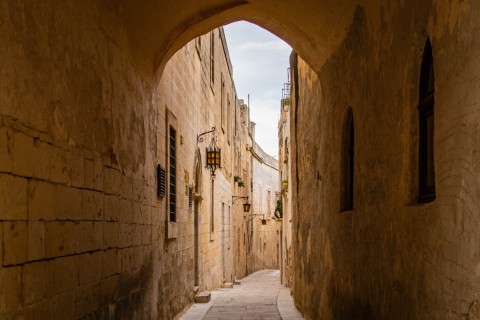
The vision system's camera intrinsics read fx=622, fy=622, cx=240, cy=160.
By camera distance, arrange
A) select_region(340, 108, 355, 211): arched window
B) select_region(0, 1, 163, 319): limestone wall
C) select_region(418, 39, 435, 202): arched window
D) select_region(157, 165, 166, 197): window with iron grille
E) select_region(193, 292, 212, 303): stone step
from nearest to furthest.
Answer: select_region(0, 1, 163, 319): limestone wall → select_region(418, 39, 435, 202): arched window → select_region(340, 108, 355, 211): arched window → select_region(157, 165, 166, 197): window with iron grille → select_region(193, 292, 212, 303): stone step

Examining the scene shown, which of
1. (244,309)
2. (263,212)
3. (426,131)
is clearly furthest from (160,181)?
(263,212)

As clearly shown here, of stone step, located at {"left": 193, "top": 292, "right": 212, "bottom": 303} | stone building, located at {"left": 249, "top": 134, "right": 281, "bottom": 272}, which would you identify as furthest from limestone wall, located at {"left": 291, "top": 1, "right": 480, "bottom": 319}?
stone building, located at {"left": 249, "top": 134, "right": 281, "bottom": 272}

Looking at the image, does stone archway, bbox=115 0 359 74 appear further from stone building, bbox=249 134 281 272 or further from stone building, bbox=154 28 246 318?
stone building, bbox=249 134 281 272

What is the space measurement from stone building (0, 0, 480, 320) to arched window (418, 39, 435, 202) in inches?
0.6

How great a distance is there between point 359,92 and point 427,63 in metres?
2.01

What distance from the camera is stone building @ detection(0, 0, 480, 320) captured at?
11.1 ft

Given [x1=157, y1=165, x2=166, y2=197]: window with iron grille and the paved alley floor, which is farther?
the paved alley floor

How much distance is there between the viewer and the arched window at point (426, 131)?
13.9ft

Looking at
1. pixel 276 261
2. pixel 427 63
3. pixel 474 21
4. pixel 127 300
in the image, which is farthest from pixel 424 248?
pixel 276 261

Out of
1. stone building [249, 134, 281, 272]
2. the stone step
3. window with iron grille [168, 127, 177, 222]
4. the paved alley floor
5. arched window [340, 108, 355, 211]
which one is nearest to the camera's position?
arched window [340, 108, 355, 211]

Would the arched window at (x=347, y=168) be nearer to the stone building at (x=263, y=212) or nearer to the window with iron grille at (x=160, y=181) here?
the window with iron grille at (x=160, y=181)

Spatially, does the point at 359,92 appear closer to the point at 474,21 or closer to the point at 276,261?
the point at 474,21

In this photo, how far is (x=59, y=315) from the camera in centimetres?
404

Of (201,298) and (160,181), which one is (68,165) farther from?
(201,298)
